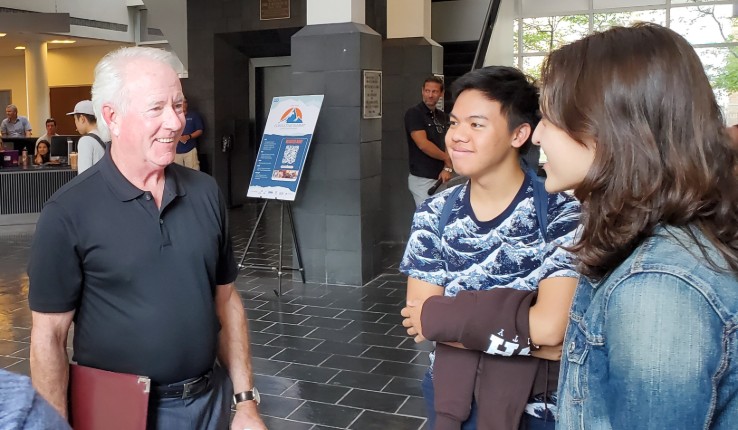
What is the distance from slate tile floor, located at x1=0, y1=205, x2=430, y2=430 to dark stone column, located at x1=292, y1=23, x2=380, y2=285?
28 cm

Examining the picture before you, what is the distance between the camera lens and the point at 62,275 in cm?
160

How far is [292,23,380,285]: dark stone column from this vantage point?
590cm

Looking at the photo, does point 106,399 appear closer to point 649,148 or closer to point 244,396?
point 244,396

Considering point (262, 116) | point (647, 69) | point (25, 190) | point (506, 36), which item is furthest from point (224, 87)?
point (647, 69)

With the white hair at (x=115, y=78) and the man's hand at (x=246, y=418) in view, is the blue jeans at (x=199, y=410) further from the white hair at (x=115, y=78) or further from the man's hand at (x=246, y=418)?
the white hair at (x=115, y=78)

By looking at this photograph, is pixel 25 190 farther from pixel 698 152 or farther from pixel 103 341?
pixel 698 152

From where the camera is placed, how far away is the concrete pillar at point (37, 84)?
14.8 metres

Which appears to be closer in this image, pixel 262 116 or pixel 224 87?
pixel 224 87

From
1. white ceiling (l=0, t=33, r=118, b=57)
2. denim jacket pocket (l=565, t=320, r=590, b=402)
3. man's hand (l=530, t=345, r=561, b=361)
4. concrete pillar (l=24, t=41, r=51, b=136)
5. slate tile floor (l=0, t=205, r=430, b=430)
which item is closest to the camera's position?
denim jacket pocket (l=565, t=320, r=590, b=402)

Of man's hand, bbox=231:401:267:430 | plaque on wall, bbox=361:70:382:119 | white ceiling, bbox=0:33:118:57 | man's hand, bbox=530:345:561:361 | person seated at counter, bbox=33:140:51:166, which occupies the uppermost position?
white ceiling, bbox=0:33:118:57

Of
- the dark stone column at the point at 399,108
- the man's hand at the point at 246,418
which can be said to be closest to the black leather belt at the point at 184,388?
the man's hand at the point at 246,418

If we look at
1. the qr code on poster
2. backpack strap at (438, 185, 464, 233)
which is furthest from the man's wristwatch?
the qr code on poster

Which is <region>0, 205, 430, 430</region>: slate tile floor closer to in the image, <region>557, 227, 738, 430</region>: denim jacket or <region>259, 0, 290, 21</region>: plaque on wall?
<region>557, 227, 738, 430</region>: denim jacket

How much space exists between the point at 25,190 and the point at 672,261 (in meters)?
10.2
